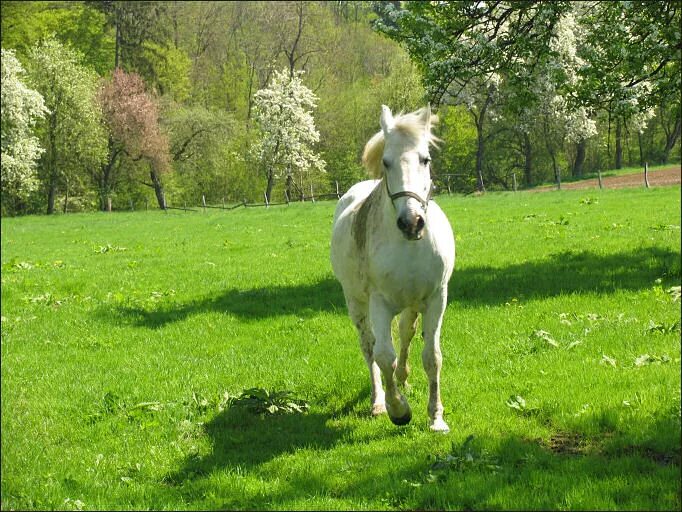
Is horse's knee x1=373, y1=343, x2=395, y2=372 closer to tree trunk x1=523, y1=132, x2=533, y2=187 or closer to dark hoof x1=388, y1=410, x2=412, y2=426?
dark hoof x1=388, y1=410, x2=412, y2=426

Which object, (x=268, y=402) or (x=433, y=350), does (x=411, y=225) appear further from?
(x=268, y=402)

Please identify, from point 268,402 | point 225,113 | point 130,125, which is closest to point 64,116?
point 130,125

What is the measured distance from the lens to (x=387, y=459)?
235 inches

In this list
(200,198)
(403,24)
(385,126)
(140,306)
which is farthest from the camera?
(200,198)

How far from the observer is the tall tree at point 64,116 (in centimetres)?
5406

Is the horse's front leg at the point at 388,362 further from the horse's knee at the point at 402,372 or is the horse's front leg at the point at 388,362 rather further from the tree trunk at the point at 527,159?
the tree trunk at the point at 527,159

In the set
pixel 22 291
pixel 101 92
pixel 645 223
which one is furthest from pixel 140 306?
pixel 101 92

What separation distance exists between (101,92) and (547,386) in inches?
2369

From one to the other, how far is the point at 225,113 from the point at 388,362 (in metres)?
63.7

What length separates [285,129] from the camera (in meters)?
64.1

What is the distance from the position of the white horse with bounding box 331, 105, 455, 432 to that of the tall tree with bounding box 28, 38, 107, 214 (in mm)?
53238

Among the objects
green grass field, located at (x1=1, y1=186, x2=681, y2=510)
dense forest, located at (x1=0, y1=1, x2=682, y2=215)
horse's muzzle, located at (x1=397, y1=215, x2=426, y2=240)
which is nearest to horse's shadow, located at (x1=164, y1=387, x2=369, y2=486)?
green grass field, located at (x1=1, y1=186, x2=681, y2=510)

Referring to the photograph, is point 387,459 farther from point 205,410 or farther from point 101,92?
point 101,92

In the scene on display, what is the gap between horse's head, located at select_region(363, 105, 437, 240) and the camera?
581cm
